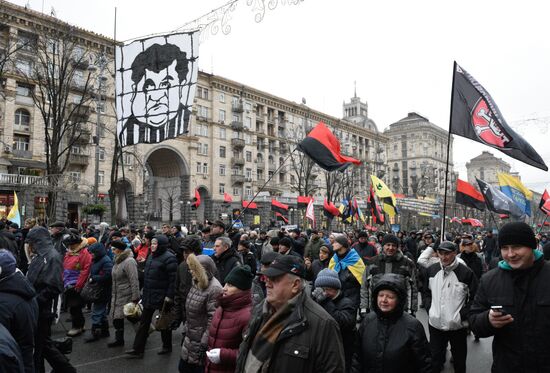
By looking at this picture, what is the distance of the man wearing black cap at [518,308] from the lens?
2.81 metres

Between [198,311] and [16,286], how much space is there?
Result: 1875mm

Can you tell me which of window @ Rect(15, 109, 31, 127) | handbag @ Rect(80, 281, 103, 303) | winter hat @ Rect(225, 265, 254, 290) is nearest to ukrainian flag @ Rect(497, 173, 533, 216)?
handbag @ Rect(80, 281, 103, 303)

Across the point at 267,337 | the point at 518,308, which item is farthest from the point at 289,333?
the point at 518,308

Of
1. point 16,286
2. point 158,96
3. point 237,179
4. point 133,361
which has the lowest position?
point 133,361

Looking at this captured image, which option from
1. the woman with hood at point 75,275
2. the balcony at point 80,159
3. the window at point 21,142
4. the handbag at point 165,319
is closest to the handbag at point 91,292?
the woman with hood at point 75,275

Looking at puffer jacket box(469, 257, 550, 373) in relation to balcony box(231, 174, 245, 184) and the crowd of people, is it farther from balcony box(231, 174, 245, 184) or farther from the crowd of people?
balcony box(231, 174, 245, 184)

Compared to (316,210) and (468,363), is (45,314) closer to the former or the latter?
(468,363)

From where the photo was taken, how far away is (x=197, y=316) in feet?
15.7

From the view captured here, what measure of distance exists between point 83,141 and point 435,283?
39590 millimetres

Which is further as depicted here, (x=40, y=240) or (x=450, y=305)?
(x=40, y=240)

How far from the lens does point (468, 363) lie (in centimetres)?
673

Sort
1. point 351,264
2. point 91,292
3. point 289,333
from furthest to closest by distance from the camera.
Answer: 1. point 91,292
2. point 351,264
3. point 289,333

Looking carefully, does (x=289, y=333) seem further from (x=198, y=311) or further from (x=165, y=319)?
(x=165, y=319)

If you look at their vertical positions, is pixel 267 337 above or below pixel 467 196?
below
